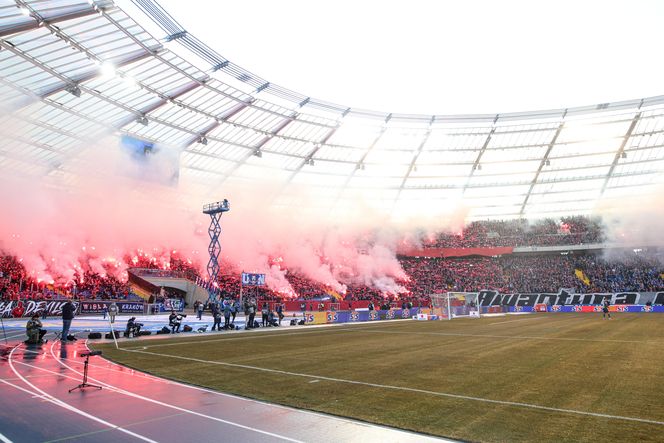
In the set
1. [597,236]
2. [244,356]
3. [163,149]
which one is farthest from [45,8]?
[597,236]

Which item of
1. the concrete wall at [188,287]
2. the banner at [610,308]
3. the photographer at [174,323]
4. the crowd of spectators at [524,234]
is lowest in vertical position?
the banner at [610,308]

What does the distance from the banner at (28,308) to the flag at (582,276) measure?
2085 inches

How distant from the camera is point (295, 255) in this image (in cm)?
4603

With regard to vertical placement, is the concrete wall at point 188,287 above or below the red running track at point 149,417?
above

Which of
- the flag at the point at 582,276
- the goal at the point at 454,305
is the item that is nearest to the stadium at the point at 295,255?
the flag at the point at 582,276

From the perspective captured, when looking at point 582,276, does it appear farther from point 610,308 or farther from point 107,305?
point 107,305

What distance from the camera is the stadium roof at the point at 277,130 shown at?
25.5 meters

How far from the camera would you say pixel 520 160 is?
4938 cm

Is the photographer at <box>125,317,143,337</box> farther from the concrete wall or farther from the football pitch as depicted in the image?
the concrete wall

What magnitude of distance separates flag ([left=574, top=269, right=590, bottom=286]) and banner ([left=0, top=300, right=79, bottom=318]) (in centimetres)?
5295

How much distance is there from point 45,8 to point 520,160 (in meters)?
47.3

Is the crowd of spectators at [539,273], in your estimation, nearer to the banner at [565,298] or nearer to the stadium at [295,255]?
the stadium at [295,255]

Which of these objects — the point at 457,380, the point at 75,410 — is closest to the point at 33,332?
the point at 75,410

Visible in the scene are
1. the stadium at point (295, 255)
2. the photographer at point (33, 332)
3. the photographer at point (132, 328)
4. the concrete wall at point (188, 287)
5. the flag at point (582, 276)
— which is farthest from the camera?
the flag at point (582, 276)
